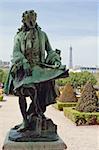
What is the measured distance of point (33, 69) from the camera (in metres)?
6.82

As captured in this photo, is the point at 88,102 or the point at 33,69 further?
the point at 88,102

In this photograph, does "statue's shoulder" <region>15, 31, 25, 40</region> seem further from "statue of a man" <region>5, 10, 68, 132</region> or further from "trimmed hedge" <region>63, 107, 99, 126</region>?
"trimmed hedge" <region>63, 107, 99, 126</region>

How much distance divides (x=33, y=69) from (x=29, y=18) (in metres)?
0.89

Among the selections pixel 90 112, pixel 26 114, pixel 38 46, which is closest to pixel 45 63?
pixel 38 46

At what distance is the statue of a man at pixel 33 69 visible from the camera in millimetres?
6734

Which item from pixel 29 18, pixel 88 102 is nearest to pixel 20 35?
pixel 29 18

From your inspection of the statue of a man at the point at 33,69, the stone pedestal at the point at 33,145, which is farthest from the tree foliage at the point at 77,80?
the stone pedestal at the point at 33,145

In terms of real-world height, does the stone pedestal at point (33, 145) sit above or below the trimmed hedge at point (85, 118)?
above

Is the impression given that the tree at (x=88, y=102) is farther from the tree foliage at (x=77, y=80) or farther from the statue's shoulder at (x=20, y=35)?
the tree foliage at (x=77, y=80)

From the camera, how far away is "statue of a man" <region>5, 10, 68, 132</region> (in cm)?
673

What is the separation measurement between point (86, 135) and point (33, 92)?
24.9 ft

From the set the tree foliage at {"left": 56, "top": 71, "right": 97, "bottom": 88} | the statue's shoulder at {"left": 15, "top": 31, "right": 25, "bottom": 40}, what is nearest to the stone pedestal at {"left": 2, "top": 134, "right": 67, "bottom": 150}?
the statue's shoulder at {"left": 15, "top": 31, "right": 25, "bottom": 40}

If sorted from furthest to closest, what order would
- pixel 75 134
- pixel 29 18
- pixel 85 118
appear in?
pixel 85 118 → pixel 75 134 → pixel 29 18

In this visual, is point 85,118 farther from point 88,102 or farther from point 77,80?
point 77,80
